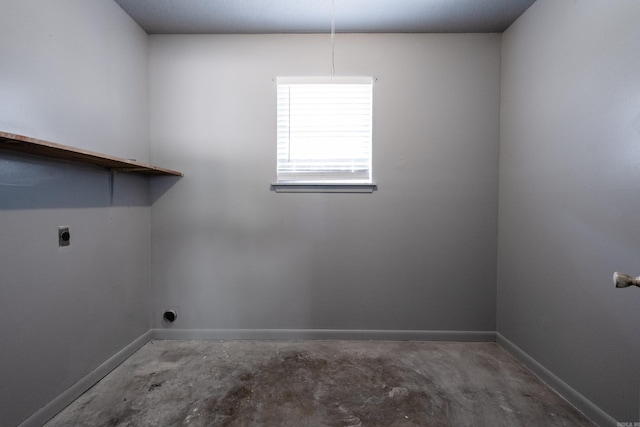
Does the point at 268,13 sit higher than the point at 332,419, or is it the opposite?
the point at 268,13

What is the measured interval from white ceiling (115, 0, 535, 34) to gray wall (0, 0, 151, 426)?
11.2 inches

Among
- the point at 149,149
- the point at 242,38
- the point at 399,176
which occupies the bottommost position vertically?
the point at 399,176

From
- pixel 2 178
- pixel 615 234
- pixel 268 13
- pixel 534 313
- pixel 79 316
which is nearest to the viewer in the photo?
pixel 2 178

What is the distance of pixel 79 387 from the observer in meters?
1.51

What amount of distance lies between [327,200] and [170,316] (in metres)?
1.62

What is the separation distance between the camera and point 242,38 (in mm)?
2109

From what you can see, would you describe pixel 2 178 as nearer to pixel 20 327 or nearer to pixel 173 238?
pixel 20 327

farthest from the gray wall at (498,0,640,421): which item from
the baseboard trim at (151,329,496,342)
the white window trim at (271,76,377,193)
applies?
the white window trim at (271,76,377,193)

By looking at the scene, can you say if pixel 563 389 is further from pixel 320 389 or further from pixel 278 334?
pixel 278 334

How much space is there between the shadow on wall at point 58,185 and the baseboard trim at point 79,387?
40.7 inches

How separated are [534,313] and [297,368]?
166 cm

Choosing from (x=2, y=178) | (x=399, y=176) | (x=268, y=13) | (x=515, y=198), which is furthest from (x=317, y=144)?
(x=2, y=178)

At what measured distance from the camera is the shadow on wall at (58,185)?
1186 millimetres

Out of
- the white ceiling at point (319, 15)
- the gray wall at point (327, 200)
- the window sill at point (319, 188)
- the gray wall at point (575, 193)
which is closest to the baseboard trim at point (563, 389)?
the gray wall at point (575, 193)
